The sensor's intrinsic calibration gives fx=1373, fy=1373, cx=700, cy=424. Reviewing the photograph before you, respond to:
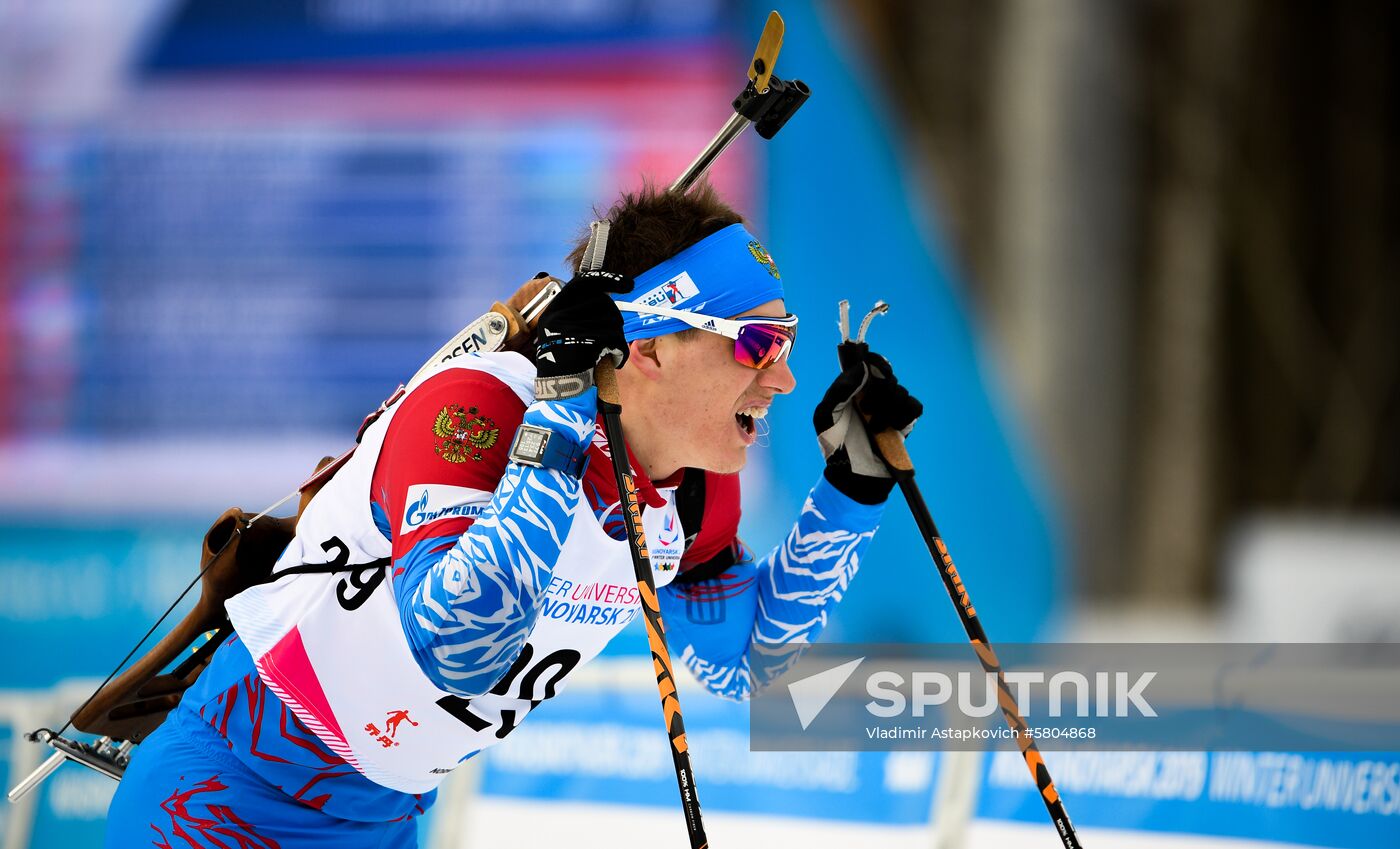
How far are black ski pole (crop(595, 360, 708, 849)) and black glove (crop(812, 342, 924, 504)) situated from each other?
530mm

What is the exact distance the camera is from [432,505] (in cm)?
194

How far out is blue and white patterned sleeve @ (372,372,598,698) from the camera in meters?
1.83

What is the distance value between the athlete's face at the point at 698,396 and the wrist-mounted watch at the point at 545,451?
28 centimetres

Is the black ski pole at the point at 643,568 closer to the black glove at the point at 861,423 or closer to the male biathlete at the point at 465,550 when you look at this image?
the male biathlete at the point at 465,550

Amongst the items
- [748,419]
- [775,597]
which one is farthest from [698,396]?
[775,597]

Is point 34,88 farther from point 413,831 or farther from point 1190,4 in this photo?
point 1190,4

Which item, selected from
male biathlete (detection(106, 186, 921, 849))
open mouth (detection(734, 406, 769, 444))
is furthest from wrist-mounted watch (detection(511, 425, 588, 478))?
open mouth (detection(734, 406, 769, 444))

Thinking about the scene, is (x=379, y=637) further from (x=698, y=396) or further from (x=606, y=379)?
(x=698, y=396)

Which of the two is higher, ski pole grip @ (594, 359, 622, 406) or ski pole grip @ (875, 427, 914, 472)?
ski pole grip @ (875, 427, 914, 472)

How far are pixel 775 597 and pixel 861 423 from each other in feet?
1.21

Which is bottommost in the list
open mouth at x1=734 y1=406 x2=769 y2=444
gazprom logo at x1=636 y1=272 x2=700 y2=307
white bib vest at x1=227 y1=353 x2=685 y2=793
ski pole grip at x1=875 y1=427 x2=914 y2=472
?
white bib vest at x1=227 y1=353 x2=685 y2=793

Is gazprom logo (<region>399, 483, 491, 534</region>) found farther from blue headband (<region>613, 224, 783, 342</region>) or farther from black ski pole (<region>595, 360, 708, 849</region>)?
blue headband (<region>613, 224, 783, 342</region>)

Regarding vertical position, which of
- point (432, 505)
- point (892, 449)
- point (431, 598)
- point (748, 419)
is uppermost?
point (892, 449)

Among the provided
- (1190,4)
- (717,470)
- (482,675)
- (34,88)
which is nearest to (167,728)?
(482,675)
